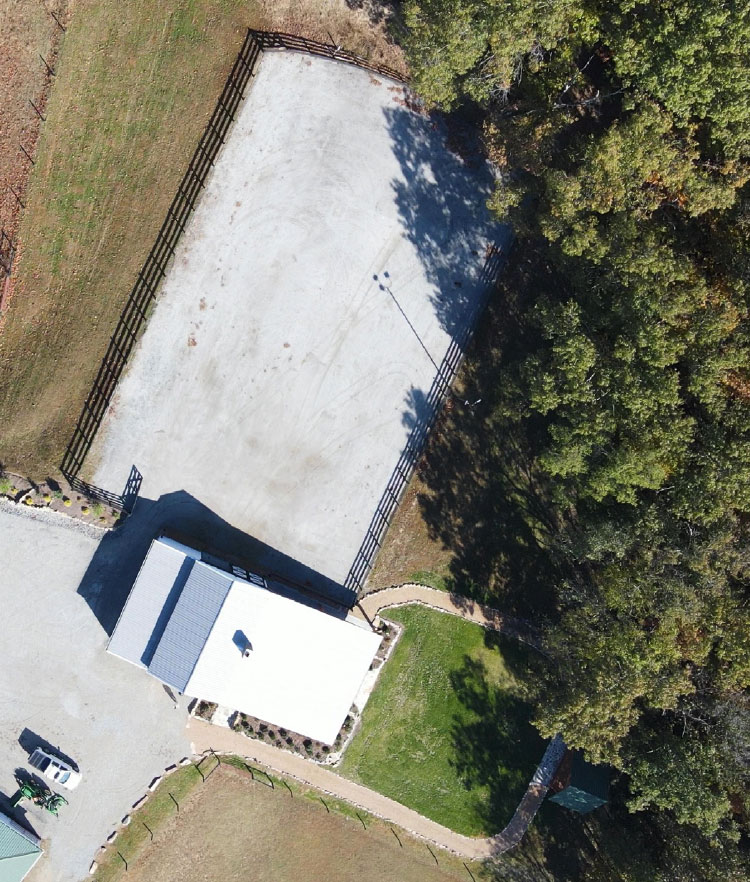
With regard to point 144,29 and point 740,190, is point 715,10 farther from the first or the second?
point 144,29

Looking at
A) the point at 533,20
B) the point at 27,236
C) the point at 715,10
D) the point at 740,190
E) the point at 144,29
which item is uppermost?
the point at 715,10

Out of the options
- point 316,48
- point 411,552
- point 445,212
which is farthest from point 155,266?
point 411,552

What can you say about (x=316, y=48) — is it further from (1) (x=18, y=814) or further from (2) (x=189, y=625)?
(1) (x=18, y=814)

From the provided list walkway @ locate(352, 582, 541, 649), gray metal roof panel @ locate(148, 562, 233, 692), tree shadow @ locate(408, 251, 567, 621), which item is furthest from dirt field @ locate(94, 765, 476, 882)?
tree shadow @ locate(408, 251, 567, 621)

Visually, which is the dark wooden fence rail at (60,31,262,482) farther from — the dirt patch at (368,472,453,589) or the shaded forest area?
the dirt patch at (368,472,453,589)

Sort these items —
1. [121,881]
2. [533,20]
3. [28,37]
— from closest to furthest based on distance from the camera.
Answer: [533,20] → [28,37] → [121,881]

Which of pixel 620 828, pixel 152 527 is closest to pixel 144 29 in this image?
pixel 152 527
